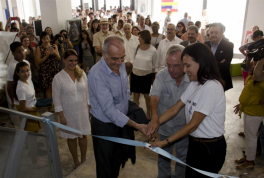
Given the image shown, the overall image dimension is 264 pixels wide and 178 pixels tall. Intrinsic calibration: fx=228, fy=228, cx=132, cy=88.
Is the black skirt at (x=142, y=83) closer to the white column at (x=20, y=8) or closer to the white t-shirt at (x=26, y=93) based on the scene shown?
the white t-shirt at (x=26, y=93)

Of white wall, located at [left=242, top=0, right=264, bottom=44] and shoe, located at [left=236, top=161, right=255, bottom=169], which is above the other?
white wall, located at [left=242, top=0, right=264, bottom=44]

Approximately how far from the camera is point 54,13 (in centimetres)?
680

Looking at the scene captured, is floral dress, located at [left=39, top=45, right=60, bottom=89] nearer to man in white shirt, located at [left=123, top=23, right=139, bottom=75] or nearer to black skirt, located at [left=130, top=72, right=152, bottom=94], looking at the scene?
man in white shirt, located at [left=123, top=23, right=139, bottom=75]

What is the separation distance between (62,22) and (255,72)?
19.3 ft

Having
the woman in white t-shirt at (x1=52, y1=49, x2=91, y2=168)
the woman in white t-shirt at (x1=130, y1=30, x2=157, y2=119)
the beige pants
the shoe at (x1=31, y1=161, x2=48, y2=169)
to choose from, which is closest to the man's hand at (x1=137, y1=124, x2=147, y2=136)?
the shoe at (x1=31, y1=161, x2=48, y2=169)

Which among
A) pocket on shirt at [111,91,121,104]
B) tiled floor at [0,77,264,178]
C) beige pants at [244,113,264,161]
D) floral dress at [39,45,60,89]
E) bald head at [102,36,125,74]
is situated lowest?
tiled floor at [0,77,264,178]

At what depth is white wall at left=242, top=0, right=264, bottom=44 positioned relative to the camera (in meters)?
10.5

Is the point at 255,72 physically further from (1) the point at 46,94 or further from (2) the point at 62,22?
(2) the point at 62,22

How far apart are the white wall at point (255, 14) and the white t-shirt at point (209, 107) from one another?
10491 millimetres

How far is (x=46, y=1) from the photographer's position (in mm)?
6730

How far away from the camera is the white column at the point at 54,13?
6.73 meters

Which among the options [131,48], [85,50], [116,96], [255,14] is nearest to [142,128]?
[116,96]

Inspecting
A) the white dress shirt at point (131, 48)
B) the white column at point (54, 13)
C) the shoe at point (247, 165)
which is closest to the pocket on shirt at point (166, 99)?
the shoe at point (247, 165)

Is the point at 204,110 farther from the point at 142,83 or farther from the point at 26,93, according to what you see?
the point at 142,83
